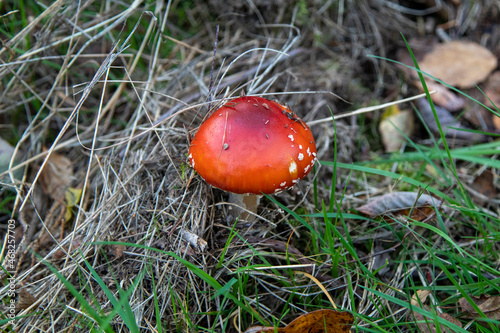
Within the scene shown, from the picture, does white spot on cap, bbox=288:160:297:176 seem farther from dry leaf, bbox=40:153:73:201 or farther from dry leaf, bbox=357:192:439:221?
dry leaf, bbox=40:153:73:201

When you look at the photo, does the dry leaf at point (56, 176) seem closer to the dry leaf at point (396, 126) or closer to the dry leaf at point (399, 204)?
the dry leaf at point (399, 204)

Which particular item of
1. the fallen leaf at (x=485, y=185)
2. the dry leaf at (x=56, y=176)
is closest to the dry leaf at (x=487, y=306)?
the fallen leaf at (x=485, y=185)

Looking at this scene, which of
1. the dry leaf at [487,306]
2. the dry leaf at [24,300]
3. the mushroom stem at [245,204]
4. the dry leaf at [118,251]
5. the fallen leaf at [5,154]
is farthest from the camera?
the fallen leaf at [5,154]

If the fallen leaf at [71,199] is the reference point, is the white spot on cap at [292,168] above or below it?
above

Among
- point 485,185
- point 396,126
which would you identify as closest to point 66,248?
point 396,126

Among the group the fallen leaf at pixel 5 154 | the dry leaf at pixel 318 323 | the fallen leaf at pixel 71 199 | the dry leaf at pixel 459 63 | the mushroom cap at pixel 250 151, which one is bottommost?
the dry leaf at pixel 318 323

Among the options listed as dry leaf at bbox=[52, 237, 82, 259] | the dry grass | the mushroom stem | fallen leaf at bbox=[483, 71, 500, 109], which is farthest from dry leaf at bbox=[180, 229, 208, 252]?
fallen leaf at bbox=[483, 71, 500, 109]

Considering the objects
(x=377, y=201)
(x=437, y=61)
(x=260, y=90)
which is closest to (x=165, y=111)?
(x=260, y=90)
